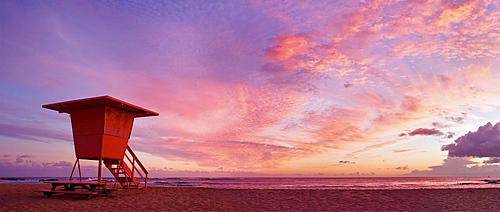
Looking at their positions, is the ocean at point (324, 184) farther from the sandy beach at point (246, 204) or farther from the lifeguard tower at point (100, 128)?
the sandy beach at point (246, 204)

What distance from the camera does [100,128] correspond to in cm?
1525

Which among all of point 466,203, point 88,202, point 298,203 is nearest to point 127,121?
point 88,202

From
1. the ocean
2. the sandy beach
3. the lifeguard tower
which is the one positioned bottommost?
the ocean

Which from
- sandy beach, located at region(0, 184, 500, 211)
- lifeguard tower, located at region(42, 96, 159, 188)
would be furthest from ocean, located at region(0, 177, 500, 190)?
sandy beach, located at region(0, 184, 500, 211)

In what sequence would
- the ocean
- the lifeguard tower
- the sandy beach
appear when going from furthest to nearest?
1. the ocean
2. the lifeguard tower
3. the sandy beach

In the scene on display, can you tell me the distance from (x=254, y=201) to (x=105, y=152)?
7935 mm

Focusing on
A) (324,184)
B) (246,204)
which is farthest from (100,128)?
(324,184)

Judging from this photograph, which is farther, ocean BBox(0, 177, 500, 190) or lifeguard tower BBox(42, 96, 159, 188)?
Result: ocean BBox(0, 177, 500, 190)

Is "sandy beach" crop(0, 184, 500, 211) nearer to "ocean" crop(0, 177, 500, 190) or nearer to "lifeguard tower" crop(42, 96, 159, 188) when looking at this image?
"lifeguard tower" crop(42, 96, 159, 188)

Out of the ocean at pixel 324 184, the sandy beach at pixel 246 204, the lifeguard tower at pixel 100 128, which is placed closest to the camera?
the sandy beach at pixel 246 204

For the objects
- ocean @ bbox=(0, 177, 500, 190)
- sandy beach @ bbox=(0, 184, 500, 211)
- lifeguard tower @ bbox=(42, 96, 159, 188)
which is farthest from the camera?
ocean @ bbox=(0, 177, 500, 190)

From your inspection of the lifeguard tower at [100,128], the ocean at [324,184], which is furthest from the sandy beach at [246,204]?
the ocean at [324,184]

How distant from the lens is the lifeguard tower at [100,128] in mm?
15156

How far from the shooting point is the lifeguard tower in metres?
15.2
